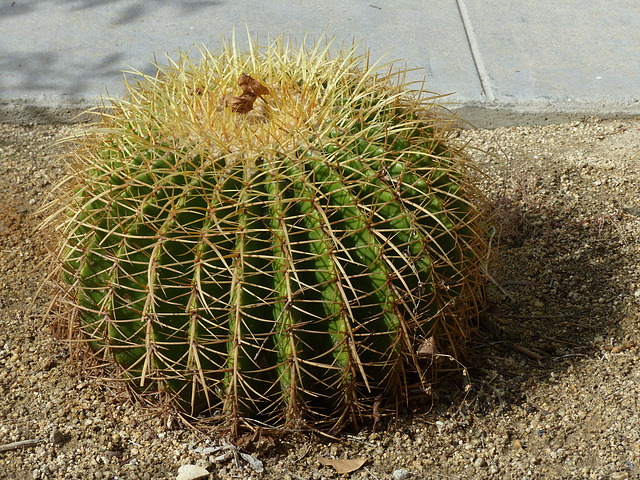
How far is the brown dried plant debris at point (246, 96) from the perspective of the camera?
76.6 inches

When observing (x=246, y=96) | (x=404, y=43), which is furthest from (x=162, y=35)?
(x=246, y=96)

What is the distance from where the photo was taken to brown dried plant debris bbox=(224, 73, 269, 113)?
6.39ft

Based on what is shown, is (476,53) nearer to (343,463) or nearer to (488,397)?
(488,397)

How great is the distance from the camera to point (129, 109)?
219 centimetres

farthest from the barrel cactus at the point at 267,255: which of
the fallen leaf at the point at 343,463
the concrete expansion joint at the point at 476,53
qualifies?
the concrete expansion joint at the point at 476,53

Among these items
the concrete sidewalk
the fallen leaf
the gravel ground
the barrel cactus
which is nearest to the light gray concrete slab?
the concrete sidewalk

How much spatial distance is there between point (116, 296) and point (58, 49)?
319 centimetres

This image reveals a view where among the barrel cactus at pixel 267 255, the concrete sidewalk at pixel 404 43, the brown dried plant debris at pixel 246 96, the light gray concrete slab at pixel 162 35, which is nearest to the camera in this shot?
the barrel cactus at pixel 267 255

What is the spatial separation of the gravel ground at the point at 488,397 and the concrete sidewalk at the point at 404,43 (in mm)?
1112

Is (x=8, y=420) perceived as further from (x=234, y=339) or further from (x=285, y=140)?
(x=285, y=140)

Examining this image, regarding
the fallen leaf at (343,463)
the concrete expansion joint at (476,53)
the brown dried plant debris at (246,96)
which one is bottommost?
the fallen leaf at (343,463)

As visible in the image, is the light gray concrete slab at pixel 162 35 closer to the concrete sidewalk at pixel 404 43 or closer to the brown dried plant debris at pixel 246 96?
the concrete sidewalk at pixel 404 43

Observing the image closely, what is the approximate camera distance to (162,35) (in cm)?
469

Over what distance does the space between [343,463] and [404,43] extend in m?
3.26
